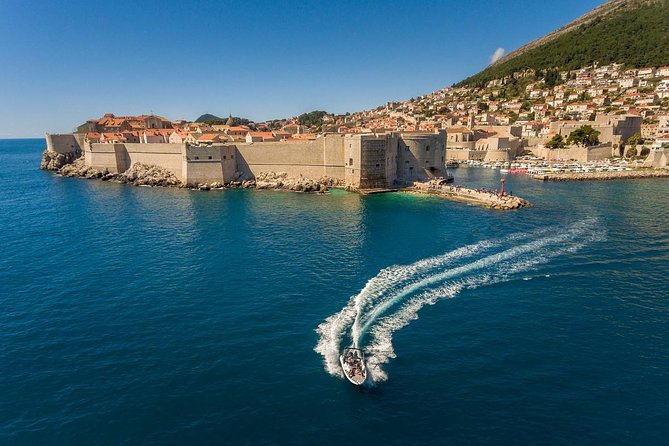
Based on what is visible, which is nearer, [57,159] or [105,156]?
[105,156]

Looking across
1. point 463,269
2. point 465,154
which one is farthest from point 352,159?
point 465,154

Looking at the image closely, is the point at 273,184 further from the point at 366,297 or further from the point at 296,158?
the point at 366,297

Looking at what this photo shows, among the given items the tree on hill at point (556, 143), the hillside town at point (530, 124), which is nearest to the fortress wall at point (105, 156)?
the hillside town at point (530, 124)

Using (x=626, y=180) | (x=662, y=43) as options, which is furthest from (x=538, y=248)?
(x=662, y=43)

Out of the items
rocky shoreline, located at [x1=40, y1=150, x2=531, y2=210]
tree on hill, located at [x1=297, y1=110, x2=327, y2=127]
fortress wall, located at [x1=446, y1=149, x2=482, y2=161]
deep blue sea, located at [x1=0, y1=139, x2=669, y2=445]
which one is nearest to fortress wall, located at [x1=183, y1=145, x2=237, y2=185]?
rocky shoreline, located at [x1=40, y1=150, x2=531, y2=210]

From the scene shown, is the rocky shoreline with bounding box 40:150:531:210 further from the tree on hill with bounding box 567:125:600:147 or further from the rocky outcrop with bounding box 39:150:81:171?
the tree on hill with bounding box 567:125:600:147
